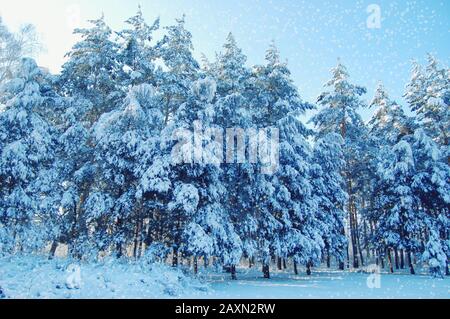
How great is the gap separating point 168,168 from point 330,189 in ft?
40.5

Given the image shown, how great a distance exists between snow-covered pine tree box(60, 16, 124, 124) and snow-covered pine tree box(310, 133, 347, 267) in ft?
41.0

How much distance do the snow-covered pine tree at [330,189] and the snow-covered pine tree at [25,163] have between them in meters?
14.5

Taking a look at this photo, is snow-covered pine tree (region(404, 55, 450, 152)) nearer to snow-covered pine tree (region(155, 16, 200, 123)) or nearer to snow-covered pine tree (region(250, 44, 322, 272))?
snow-covered pine tree (region(250, 44, 322, 272))

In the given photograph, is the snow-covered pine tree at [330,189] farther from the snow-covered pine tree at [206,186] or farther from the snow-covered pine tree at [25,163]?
the snow-covered pine tree at [25,163]

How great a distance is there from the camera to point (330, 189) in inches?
870

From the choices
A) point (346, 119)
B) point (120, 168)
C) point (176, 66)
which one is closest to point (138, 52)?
point (176, 66)

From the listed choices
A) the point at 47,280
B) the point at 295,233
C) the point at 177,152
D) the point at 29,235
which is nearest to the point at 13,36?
the point at 29,235

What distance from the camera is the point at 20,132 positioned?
1509 cm

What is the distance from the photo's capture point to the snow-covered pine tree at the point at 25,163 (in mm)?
14547

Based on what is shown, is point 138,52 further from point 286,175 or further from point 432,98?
point 432,98

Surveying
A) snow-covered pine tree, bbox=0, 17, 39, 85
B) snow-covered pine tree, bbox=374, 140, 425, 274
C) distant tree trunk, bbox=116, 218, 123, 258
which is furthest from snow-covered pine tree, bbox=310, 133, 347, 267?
snow-covered pine tree, bbox=0, 17, 39, 85

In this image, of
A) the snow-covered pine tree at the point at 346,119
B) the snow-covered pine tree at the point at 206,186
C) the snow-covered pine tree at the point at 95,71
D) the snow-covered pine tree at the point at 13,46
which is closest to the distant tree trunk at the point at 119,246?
the snow-covered pine tree at the point at 206,186
